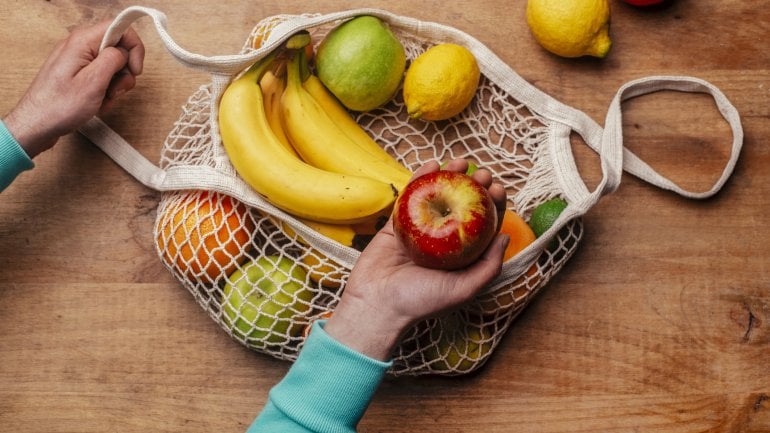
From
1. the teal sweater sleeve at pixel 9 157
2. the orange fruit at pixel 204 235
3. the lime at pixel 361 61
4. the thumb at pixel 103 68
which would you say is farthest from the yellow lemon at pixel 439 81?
the teal sweater sleeve at pixel 9 157

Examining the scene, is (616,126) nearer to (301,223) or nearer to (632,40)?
(632,40)

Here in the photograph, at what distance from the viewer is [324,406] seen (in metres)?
0.75

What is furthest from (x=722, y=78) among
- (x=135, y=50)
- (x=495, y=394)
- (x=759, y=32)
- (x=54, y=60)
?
(x=54, y=60)

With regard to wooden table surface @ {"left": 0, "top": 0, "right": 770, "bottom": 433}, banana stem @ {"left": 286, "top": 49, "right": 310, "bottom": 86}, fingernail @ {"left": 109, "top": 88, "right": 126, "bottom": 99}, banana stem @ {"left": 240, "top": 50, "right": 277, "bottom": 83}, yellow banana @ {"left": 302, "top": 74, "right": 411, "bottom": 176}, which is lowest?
wooden table surface @ {"left": 0, "top": 0, "right": 770, "bottom": 433}

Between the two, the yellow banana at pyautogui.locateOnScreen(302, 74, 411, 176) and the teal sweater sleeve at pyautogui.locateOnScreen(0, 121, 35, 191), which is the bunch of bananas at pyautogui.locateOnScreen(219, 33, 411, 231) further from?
the teal sweater sleeve at pyautogui.locateOnScreen(0, 121, 35, 191)

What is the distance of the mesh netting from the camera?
85 cm

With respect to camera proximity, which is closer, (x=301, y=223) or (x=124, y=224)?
(x=301, y=223)

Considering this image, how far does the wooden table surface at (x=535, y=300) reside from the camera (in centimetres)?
92

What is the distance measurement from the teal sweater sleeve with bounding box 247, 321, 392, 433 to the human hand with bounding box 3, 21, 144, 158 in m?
0.45

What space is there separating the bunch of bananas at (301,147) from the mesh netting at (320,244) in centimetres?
4

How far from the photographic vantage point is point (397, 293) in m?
0.76

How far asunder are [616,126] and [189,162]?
0.57 m

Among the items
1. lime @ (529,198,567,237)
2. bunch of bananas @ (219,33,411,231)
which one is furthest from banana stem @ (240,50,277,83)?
lime @ (529,198,567,237)

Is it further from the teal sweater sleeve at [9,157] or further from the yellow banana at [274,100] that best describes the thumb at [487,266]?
the teal sweater sleeve at [9,157]
